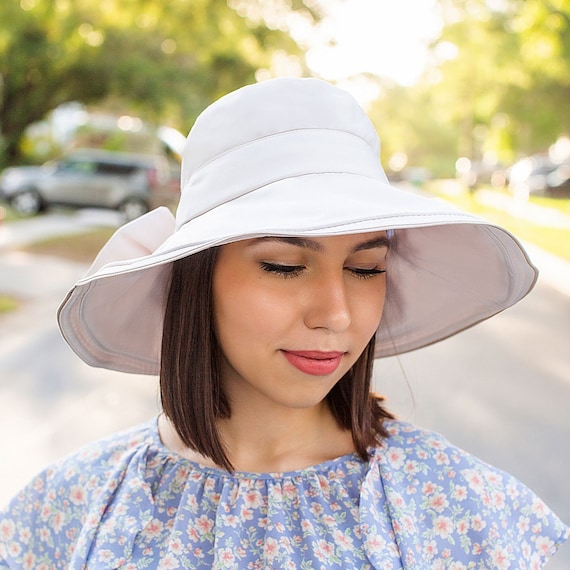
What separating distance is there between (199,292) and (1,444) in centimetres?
347

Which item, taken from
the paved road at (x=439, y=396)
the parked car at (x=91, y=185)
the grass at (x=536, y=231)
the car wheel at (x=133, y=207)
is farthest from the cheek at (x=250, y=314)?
the car wheel at (x=133, y=207)

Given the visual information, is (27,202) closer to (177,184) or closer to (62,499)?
(177,184)

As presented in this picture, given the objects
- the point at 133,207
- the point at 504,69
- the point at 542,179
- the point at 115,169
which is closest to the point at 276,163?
the point at 133,207

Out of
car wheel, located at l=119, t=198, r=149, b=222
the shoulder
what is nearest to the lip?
the shoulder

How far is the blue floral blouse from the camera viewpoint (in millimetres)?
1450

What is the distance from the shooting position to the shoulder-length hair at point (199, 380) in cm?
154

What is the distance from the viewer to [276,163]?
57.4 inches

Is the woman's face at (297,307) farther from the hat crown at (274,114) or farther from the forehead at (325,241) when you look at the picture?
the hat crown at (274,114)

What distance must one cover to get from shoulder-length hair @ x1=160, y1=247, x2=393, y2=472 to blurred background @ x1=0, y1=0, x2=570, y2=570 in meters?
0.27

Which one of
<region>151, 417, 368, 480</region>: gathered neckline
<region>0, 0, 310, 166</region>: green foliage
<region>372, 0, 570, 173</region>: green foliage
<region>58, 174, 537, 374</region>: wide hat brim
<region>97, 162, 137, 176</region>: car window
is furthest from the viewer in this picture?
<region>0, 0, 310, 166</region>: green foliage

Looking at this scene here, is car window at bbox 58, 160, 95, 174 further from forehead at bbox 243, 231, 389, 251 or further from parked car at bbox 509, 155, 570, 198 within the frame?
forehead at bbox 243, 231, 389, 251

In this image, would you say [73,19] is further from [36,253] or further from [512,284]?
[512,284]

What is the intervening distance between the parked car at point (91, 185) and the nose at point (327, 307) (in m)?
17.4

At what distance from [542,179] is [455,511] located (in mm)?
29981
